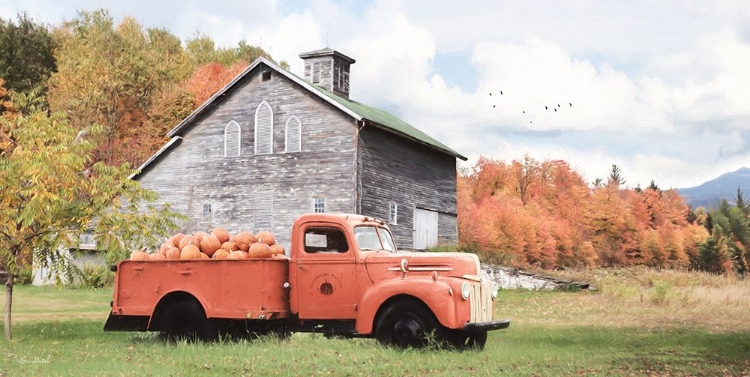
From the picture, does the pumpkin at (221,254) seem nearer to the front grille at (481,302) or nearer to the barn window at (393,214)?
the front grille at (481,302)

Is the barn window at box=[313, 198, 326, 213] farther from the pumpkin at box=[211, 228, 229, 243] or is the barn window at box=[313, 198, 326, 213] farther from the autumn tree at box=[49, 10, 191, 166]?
the autumn tree at box=[49, 10, 191, 166]

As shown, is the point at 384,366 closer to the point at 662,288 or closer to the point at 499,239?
the point at 662,288

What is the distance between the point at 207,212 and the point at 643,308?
19.0 m

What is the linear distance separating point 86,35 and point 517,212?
34.6 metres

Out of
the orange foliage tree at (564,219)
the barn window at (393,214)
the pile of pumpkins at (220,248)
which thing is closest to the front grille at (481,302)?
the pile of pumpkins at (220,248)

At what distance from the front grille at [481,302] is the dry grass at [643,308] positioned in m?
8.07

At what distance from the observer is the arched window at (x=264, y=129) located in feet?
115

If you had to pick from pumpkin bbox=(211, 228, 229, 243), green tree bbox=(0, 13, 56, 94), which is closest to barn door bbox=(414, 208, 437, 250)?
pumpkin bbox=(211, 228, 229, 243)

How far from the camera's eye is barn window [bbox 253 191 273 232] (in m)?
34.5

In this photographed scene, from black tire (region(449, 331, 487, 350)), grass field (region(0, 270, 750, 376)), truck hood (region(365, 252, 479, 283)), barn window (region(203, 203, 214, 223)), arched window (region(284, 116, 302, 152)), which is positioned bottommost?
grass field (region(0, 270, 750, 376))

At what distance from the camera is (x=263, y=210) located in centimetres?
3469

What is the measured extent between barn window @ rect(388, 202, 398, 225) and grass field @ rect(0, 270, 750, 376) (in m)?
11.0

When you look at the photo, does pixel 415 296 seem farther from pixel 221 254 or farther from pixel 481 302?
pixel 221 254

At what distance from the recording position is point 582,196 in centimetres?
7638
